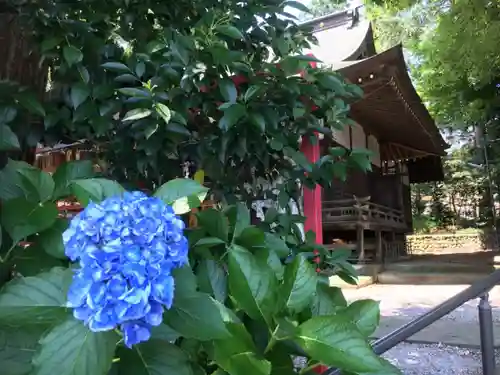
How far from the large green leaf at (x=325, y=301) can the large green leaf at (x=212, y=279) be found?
0.21m

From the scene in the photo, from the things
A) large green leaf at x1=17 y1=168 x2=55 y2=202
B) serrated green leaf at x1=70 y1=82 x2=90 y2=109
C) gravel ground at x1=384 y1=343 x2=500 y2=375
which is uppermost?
serrated green leaf at x1=70 y1=82 x2=90 y2=109

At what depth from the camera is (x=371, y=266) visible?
372 inches

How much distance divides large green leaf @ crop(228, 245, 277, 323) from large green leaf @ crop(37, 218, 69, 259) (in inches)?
14.3

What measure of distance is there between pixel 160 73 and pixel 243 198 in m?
0.71

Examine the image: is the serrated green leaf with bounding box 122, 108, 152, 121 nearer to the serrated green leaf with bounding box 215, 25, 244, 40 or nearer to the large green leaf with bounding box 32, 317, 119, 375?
the serrated green leaf with bounding box 215, 25, 244, 40

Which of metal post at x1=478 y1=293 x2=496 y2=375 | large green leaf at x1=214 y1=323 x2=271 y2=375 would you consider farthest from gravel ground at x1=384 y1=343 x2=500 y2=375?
large green leaf at x1=214 y1=323 x2=271 y2=375

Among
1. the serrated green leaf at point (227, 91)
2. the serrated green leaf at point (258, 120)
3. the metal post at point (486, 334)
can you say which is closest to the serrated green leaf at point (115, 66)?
the serrated green leaf at point (227, 91)

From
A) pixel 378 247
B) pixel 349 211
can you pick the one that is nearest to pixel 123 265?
pixel 349 211

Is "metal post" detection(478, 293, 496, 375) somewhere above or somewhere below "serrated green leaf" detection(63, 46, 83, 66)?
below

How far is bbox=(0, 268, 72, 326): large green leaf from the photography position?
2.59 ft

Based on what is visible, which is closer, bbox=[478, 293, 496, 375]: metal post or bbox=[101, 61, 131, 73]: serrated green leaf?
bbox=[101, 61, 131, 73]: serrated green leaf

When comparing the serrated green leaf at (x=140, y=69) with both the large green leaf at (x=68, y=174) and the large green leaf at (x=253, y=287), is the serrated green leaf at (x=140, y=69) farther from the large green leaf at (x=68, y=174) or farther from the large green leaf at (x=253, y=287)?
the large green leaf at (x=253, y=287)

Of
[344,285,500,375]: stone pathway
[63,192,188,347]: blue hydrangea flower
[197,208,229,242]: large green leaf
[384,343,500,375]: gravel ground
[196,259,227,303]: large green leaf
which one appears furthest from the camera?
[344,285,500,375]: stone pathway

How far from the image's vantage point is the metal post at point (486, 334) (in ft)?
6.06
